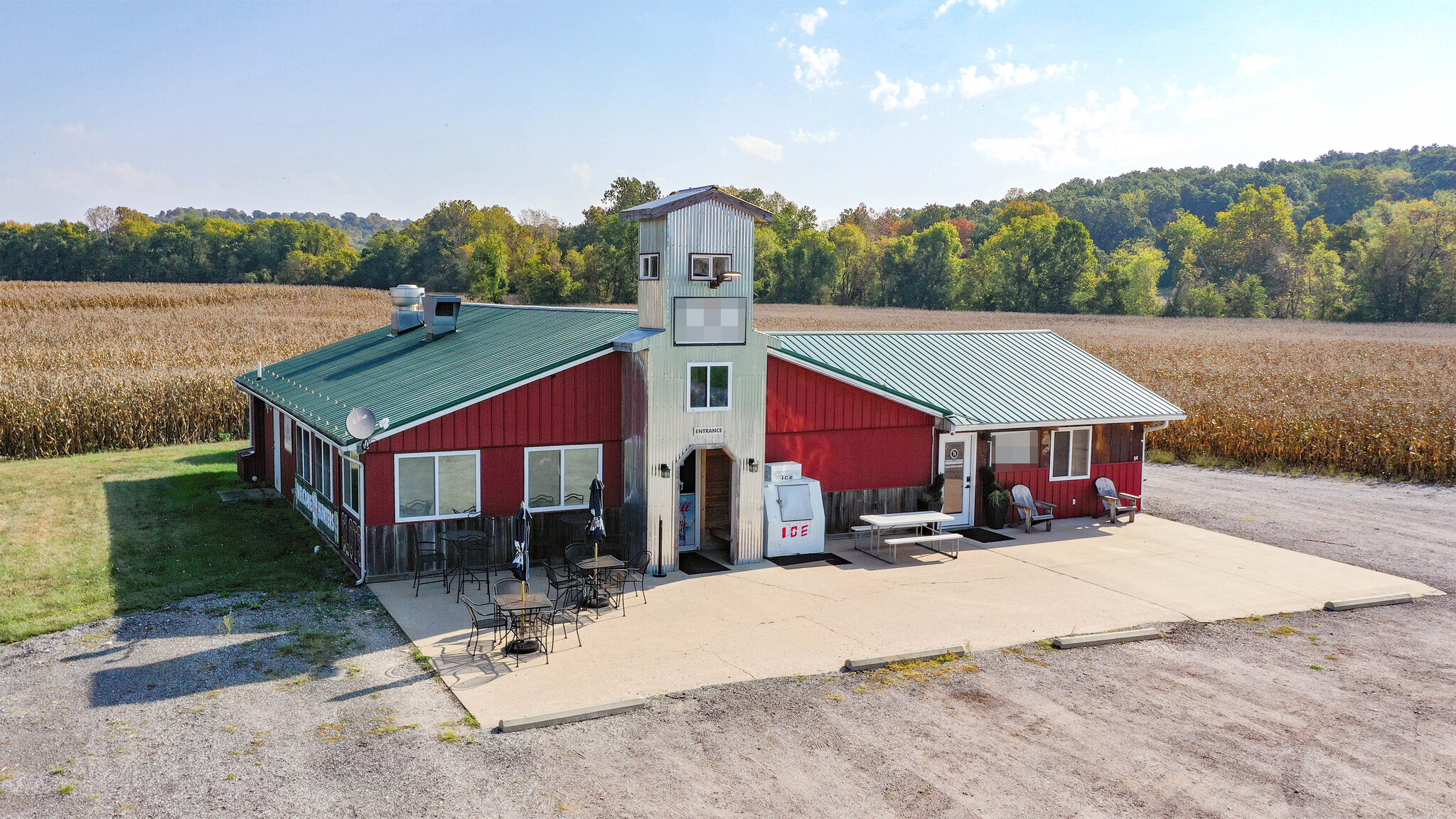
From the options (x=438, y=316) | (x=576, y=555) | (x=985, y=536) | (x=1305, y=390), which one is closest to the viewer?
A: (x=576, y=555)

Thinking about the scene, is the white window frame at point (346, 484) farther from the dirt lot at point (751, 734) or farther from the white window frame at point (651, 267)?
the white window frame at point (651, 267)

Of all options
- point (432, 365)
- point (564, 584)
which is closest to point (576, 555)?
point (564, 584)

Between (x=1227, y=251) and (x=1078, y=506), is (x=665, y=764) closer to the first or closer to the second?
(x=1078, y=506)

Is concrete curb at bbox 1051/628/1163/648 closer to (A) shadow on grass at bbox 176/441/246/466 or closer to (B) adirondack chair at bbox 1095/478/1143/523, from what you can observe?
(B) adirondack chair at bbox 1095/478/1143/523

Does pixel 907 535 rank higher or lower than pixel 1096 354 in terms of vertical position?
lower

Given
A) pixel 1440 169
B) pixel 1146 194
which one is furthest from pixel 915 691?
pixel 1440 169

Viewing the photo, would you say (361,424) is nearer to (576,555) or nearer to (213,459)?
(576,555)

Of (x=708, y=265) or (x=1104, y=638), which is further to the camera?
(x=708, y=265)
